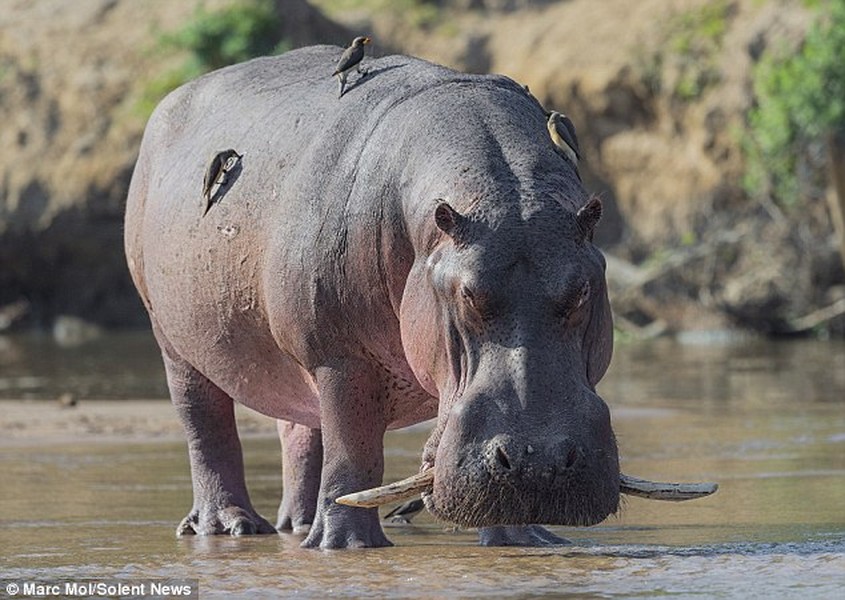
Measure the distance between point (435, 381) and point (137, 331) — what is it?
56.0ft

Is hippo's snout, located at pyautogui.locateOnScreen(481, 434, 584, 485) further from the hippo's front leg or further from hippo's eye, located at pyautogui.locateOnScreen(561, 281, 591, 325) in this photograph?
the hippo's front leg

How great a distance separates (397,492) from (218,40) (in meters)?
17.9

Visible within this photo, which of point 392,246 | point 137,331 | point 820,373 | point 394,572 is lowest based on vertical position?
point 394,572

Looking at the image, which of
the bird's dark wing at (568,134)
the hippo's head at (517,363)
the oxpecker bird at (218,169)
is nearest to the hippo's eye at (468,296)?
the hippo's head at (517,363)

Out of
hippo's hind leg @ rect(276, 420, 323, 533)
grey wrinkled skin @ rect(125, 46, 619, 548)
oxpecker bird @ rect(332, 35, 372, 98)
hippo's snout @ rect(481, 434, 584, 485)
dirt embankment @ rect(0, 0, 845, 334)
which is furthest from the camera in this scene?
dirt embankment @ rect(0, 0, 845, 334)

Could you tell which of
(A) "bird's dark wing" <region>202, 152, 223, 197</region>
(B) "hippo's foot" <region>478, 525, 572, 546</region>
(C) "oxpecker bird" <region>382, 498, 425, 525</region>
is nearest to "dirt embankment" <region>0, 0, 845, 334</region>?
(C) "oxpecker bird" <region>382, 498, 425, 525</region>

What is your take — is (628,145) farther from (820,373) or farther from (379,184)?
(379,184)

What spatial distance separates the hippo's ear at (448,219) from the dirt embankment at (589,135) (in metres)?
14.2

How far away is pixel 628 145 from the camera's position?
837 inches

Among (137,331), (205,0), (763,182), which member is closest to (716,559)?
(763,182)

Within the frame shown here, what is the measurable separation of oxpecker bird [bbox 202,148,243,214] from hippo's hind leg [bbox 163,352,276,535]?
95cm

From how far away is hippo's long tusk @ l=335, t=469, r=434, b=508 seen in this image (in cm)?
510

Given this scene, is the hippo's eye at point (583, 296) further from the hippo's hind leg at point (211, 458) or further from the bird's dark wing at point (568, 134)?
the hippo's hind leg at point (211, 458)

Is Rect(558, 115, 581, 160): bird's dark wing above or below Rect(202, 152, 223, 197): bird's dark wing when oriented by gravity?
below
